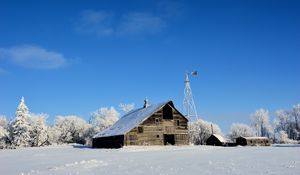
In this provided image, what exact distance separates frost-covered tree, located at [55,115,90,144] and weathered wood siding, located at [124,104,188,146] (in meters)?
51.2

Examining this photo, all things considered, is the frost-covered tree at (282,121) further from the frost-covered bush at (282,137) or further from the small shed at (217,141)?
the small shed at (217,141)

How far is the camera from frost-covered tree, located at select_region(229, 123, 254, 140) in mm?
119875

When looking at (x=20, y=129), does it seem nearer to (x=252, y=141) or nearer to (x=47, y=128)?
(x=47, y=128)

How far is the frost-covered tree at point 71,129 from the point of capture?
98.4 m

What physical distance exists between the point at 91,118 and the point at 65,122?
890 cm

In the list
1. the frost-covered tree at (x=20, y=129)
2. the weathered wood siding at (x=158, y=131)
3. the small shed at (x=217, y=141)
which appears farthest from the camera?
the small shed at (x=217, y=141)

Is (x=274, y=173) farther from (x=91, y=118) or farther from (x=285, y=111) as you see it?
(x=285, y=111)

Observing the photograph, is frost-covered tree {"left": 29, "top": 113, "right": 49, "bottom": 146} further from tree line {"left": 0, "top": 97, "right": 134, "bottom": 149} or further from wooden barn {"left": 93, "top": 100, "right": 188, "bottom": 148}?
wooden barn {"left": 93, "top": 100, "right": 188, "bottom": 148}

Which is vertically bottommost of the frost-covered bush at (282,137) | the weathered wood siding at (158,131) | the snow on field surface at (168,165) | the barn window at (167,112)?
the frost-covered bush at (282,137)

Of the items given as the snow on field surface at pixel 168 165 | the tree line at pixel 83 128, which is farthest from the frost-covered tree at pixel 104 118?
the snow on field surface at pixel 168 165

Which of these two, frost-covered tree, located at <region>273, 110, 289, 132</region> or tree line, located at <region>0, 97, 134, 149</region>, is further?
frost-covered tree, located at <region>273, 110, 289, 132</region>

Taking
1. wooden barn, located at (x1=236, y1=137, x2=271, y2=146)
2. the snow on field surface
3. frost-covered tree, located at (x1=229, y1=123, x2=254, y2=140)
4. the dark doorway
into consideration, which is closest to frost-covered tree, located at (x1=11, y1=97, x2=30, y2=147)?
the dark doorway

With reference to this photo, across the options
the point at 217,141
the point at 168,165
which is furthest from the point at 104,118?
the point at 168,165

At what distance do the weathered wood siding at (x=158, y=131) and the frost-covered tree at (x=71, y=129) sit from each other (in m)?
51.2
